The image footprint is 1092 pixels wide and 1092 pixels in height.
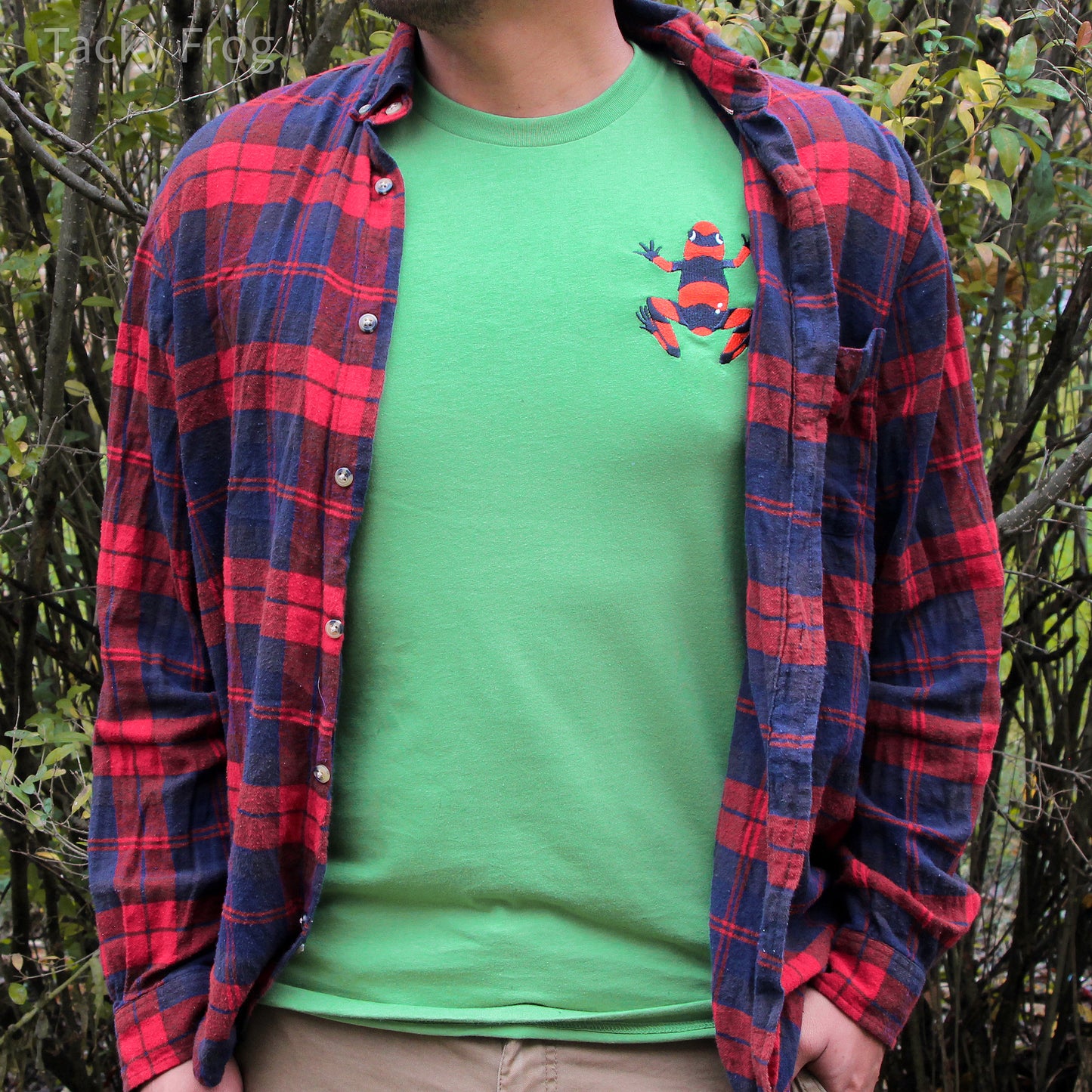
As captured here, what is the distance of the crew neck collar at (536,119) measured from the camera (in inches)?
53.3

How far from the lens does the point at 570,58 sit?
54.4 inches

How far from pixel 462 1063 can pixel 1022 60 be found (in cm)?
171

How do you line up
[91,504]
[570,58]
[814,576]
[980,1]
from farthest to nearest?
[91,504]
[980,1]
[570,58]
[814,576]

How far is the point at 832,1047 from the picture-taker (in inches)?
50.9

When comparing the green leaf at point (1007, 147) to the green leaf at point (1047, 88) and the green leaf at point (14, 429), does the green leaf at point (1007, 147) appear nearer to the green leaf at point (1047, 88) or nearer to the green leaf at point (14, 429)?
the green leaf at point (1047, 88)

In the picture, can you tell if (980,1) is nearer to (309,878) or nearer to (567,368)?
(567,368)

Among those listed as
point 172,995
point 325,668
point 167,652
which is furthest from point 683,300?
point 172,995

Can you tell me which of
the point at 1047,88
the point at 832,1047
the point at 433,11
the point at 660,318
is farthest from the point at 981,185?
the point at 832,1047

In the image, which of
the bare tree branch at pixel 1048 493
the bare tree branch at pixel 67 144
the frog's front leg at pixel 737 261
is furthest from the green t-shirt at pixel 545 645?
the bare tree branch at pixel 1048 493

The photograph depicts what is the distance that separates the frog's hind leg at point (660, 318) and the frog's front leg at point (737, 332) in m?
0.06

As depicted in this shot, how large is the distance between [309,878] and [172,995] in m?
0.24

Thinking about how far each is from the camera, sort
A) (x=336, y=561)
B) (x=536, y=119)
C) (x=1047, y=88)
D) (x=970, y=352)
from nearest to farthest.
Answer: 1. (x=336, y=561)
2. (x=536, y=119)
3. (x=1047, y=88)
4. (x=970, y=352)

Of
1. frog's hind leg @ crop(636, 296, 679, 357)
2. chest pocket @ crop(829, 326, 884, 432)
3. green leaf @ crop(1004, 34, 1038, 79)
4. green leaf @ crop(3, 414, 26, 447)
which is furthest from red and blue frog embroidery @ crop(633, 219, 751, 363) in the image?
green leaf @ crop(3, 414, 26, 447)

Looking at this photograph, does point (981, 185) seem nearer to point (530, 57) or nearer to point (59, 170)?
point (530, 57)
